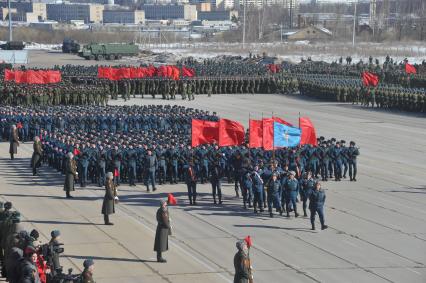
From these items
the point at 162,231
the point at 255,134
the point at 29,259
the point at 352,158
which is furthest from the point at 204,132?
the point at 29,259

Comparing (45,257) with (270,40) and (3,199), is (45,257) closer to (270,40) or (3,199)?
(3,199)

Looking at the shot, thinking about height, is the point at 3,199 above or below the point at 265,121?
below

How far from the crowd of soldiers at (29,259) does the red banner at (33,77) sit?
28.7m

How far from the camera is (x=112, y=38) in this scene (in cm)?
12156

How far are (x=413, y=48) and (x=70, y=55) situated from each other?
33492 millimetres

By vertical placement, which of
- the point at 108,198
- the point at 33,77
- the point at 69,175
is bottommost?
the point at 69,175

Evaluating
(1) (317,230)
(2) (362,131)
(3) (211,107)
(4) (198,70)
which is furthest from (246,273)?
(4) (198,70)

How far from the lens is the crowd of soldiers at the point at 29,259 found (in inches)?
455

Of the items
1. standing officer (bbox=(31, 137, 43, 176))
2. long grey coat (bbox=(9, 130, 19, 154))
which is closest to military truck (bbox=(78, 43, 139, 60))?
long grey coat (bbox=(9, 130, 19, 154))

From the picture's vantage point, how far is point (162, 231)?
613 inches

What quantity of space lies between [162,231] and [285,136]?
20.2 feet

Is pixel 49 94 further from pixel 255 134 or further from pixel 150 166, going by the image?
pixel 255 134

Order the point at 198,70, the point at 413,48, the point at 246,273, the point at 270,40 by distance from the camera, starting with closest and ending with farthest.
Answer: the point at 246,273
the point at 198,70
the point at 413,48
the point at 270,40

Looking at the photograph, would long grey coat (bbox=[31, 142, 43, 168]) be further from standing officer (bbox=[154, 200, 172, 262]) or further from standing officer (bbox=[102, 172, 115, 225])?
standing officer (bbox=[154, 200, 172, 262])
